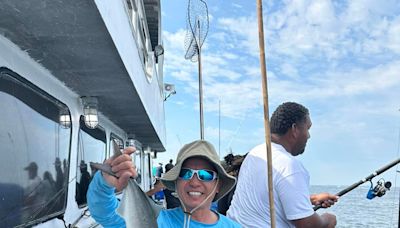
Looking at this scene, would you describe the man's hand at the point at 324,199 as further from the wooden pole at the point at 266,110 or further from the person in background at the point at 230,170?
the wooden pole at the point at 266,110

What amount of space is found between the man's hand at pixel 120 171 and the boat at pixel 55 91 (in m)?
1.01

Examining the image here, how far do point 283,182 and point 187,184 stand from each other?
0.91m

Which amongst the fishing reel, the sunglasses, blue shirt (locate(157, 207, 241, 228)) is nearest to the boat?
the sunglasses

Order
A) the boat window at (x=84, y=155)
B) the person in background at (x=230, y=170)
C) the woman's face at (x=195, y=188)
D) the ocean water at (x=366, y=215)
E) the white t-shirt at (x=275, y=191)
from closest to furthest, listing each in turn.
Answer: the woman's face at (x=195, y=188) → the white t-shirt at (x=275, y=191) → the person in background at (x=230, y=170) → the boat window at (x=84, y=155) → the ocean water at (x=366, y=215)

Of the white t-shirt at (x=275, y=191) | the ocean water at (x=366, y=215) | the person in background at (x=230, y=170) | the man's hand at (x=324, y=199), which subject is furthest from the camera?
the ocean water at (x=366, y=215)

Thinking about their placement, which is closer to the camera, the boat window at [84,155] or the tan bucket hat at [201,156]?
the tan bucket hat at [201,156]

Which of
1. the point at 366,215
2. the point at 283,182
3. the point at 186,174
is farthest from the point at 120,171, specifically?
the point at 366,215

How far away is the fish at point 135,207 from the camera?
2.22 metres

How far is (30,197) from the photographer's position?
12.5 ft

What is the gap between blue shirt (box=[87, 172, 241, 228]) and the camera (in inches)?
88.1

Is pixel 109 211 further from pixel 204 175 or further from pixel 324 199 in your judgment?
pixel 324 199

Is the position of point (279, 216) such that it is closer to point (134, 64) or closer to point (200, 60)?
point (134, 64)

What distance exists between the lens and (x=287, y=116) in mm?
3184

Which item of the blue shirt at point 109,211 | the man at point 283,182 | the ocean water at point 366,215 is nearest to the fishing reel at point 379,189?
the ocean water at point 366,215
